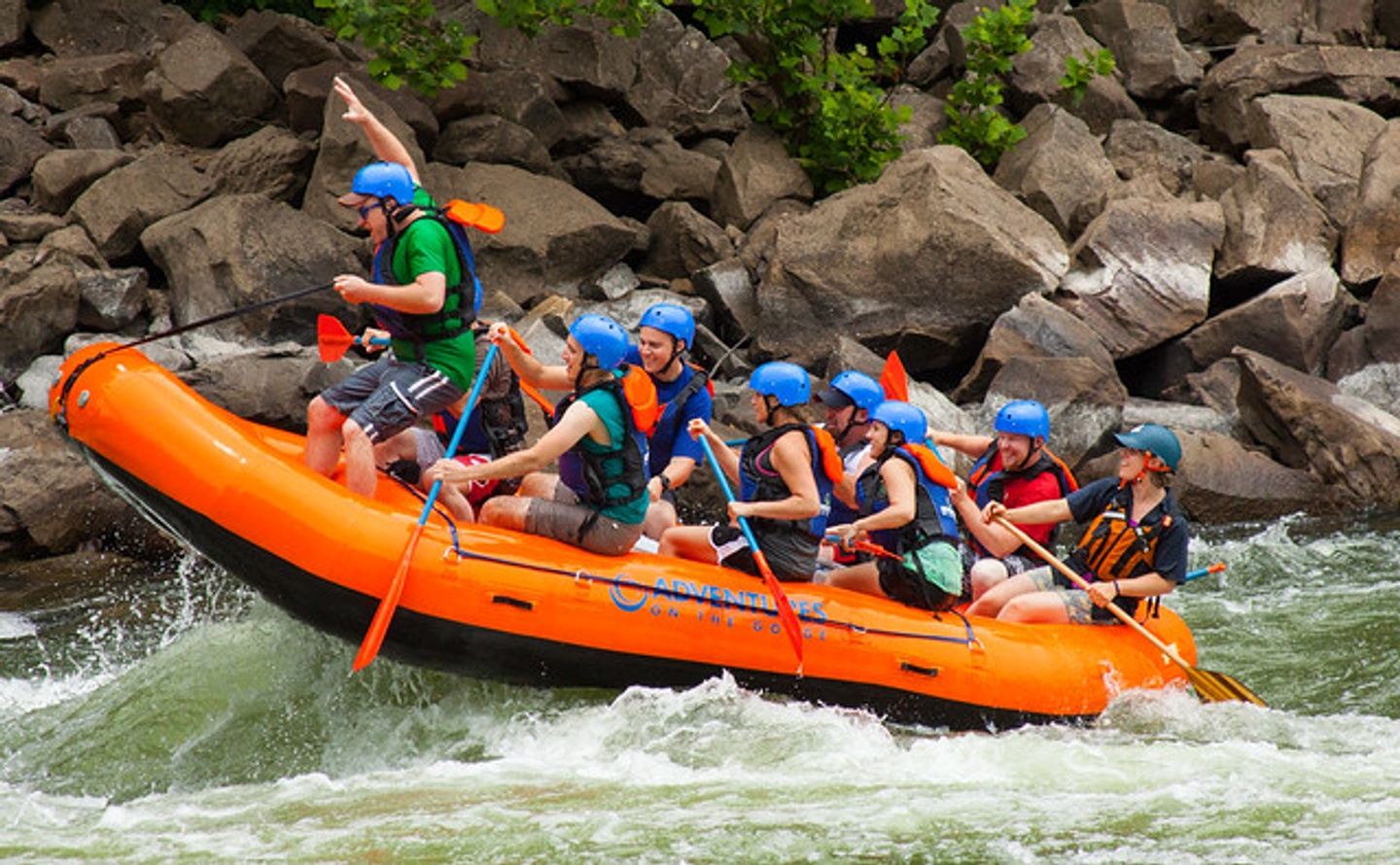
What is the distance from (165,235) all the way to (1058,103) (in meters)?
9.12

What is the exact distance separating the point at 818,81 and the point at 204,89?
18.5ft

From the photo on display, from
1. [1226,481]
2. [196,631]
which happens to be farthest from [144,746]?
[1226,481]

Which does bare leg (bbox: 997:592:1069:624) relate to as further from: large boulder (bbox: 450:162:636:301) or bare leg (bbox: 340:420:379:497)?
large boulder (bbox: 450:162:636:301)

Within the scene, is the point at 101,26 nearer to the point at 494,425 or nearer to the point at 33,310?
the point at 33,310

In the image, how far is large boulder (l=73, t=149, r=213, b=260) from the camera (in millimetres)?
14461

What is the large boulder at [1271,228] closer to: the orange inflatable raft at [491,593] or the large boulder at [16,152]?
the orange inflatable raft at [491,593]

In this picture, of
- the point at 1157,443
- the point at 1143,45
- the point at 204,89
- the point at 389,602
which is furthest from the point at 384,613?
the point at 1143,45

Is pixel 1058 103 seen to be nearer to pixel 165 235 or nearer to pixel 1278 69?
pixel 1278 69

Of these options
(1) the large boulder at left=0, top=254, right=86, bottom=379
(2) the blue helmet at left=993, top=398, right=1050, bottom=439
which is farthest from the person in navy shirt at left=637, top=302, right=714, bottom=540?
(1) the large boulder at left=0, top=254, right=86, bottom=379

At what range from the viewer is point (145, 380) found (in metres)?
7.04

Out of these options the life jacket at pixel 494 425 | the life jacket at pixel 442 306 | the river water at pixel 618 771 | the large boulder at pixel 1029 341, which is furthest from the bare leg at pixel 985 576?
the large boulder at pixel 1029 341

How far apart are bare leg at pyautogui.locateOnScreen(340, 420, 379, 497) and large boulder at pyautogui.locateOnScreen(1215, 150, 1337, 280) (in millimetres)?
10136

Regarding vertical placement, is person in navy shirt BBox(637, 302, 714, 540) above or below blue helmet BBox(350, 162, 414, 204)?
below

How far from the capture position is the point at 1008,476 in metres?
8.60
